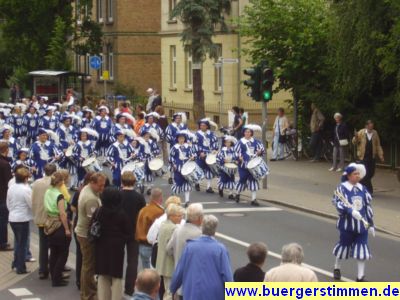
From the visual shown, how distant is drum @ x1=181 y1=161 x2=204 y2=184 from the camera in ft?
73.0

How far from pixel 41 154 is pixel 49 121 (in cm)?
561

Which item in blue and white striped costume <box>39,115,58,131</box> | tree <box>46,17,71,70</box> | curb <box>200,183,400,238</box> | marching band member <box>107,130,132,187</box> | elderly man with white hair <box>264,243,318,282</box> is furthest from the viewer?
tree <box>46,17,71,70</box>

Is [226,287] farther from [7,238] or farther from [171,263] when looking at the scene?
[7,238]

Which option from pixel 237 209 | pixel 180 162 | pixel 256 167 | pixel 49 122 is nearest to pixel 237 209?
pixel 237 209

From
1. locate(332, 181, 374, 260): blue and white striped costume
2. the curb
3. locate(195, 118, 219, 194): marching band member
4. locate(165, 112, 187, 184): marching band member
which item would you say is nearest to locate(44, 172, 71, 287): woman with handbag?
locate(332, 181, 374, 260): blue and white striped costume

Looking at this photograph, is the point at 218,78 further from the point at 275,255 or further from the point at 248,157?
the point at 275,255

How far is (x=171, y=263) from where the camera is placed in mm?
11258

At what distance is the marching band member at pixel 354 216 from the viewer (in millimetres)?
14312

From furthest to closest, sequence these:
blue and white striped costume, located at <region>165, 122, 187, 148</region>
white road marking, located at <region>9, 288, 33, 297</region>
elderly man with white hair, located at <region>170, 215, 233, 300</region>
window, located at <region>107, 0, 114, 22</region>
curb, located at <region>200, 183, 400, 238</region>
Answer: window, located at <region>107, 0, 114, 22</region>
blue and white striped costume, located at <region>165, 122, 187, 148</region>
curb, located at <region>200, 183, 400, 238</region>
white road marking, located at <region>9, 288, 33, 297</region>
elderly man with white hair, located at <region>170, 215, 233, 300</region>

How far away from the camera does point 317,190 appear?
80.8 feet

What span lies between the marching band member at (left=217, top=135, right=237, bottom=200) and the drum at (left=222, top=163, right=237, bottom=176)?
70mm

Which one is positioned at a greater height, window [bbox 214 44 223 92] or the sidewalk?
window [bbox 214 44 223 92]

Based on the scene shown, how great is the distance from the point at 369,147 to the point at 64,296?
38.4ft

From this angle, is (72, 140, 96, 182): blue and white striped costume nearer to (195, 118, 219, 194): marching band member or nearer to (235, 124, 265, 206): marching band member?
(195, 118, 219, 194): marching band member
